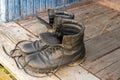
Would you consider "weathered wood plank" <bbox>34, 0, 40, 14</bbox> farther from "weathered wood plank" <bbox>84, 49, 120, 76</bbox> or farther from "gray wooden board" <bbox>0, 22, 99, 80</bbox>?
"weathered wood plank" <bbox>84, 49, 120, 76</bbox>

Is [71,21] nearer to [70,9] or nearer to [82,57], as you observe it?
[82,57]

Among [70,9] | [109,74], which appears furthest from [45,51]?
[70,9]

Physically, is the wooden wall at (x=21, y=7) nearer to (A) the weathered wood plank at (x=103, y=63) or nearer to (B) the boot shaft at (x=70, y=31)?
(B) the boot shaft at (x=70, y=31)

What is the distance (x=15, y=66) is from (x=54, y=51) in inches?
11.2

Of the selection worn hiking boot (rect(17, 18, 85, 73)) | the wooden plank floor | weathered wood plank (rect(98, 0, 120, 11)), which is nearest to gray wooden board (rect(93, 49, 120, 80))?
the wooden plank floor

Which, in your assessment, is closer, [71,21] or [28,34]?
[71,21]

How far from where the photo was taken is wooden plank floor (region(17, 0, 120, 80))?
1.71 meters

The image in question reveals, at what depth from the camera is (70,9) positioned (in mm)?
2553

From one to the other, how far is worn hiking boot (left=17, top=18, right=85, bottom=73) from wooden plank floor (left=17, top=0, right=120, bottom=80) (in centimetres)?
17

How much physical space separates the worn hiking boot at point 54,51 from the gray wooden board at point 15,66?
57 mm

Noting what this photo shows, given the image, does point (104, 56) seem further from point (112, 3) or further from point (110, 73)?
point (112, 3)

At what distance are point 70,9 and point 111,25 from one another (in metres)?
0.48

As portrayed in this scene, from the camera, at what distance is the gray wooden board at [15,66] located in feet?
5.27

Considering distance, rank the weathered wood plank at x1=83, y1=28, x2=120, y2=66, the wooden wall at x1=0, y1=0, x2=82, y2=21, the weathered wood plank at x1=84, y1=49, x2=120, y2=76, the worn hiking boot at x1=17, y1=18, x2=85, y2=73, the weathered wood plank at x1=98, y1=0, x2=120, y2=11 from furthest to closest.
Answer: the weathered wood plank at x1=98, y1=0, x2=120, y2=11, the wooden wall at x1=0, y1=0, x2=82, y2=21, the weathered wood plank at x1=83, y1=28, x2=120, y2=66, the weathered wood plank at x1=84, y1=49, x2=120, y2=76, the worn hiking boot at x1=17, y1=18, x2=85, y2=73
